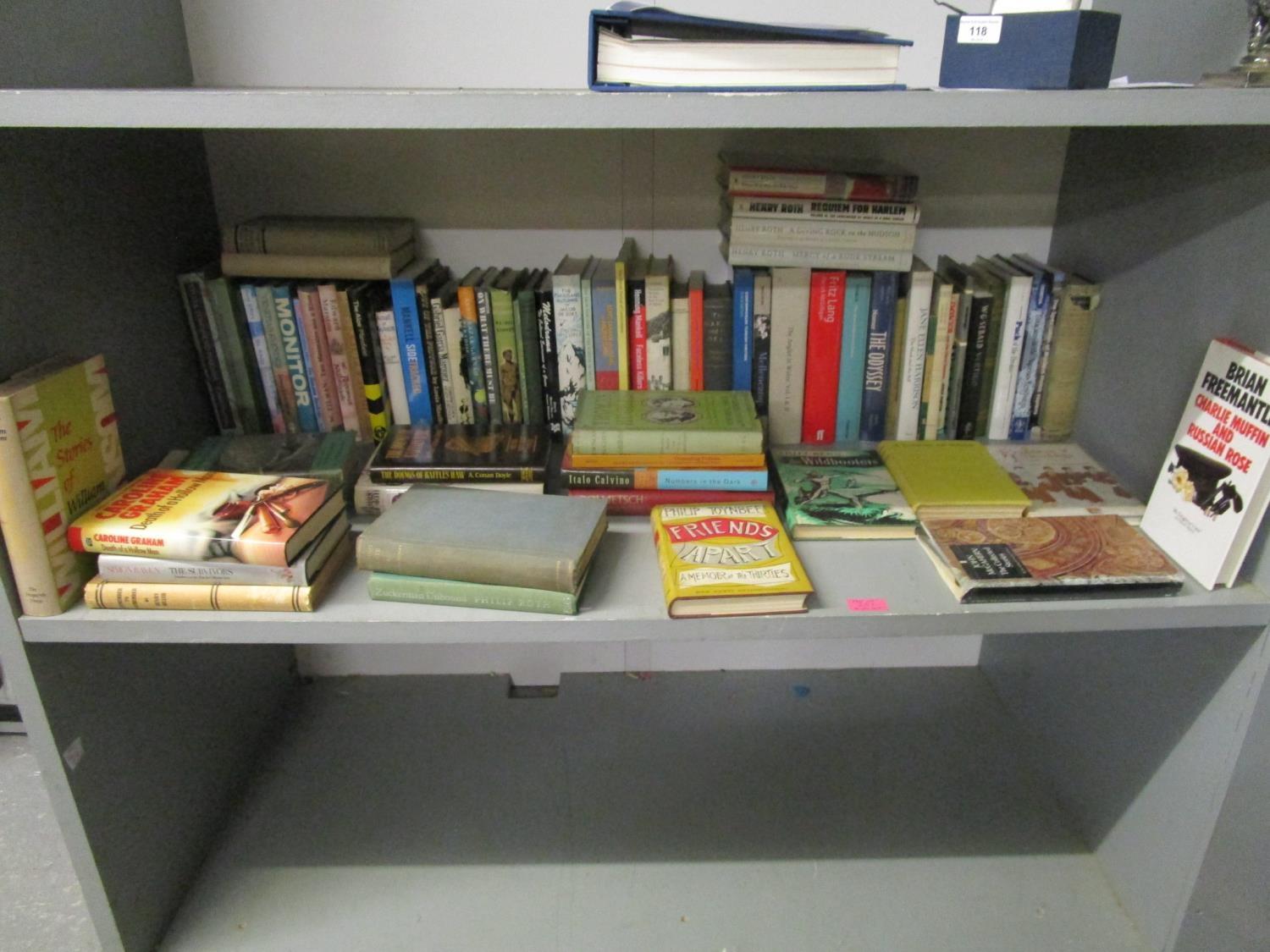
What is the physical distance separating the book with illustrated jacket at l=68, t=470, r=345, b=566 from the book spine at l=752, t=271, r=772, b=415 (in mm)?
519

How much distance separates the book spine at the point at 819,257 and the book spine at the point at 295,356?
1.77 feet

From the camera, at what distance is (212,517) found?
82 centimetres

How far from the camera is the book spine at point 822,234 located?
39.1 inches

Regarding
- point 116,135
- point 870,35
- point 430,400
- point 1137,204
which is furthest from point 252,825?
point 1137,204

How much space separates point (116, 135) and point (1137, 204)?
1.15 meters

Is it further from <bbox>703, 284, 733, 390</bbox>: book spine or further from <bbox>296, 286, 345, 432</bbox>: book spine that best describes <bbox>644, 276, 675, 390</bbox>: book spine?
<bbox>296, 286, 345, 432</bbox>: book spine

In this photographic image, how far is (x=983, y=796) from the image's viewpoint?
1200 mm

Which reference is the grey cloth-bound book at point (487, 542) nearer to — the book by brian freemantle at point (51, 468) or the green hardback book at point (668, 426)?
the green hardback book at point (668, 426)

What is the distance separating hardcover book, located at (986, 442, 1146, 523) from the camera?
0.95m

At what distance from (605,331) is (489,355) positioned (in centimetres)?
15

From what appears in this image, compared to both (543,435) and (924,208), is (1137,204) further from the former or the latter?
(543,435)

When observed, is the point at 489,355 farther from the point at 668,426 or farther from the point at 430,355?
the point at 668,426

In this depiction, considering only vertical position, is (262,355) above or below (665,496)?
above

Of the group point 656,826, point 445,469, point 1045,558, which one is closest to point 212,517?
point 445,469
